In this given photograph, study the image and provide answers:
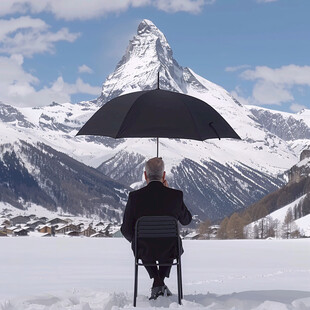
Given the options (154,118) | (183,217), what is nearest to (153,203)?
(183,217)

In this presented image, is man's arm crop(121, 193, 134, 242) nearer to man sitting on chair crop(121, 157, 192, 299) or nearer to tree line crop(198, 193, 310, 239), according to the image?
man sitting on chair crop(121, 157, 192, 299)

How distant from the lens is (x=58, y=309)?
11117 mm

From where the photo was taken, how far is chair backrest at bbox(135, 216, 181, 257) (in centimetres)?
1152

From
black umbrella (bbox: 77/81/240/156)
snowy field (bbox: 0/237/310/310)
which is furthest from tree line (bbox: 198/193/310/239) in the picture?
black umbrella (bbox: 77/81/240/156)

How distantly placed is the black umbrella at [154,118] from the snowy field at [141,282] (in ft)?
9.25

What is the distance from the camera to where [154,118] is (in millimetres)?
12375

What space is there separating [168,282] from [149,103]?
9.42 m

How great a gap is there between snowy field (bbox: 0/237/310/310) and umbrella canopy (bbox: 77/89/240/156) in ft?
9.27

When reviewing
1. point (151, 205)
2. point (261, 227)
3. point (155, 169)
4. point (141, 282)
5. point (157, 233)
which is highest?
point (261, 227)

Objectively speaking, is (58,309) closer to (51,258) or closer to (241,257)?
(51,258)

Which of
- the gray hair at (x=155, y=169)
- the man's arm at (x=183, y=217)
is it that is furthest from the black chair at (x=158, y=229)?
the gray hair at (x=155, y=169)

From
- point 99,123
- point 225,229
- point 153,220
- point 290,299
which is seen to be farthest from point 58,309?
point 225,229

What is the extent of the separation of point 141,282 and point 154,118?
361 inches

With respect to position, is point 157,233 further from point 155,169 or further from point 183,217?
point 155,169
